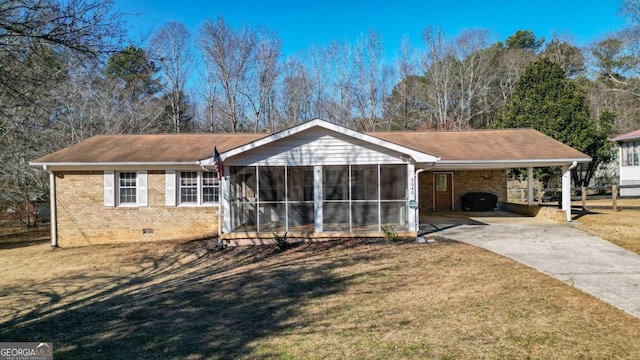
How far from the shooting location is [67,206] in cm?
1293

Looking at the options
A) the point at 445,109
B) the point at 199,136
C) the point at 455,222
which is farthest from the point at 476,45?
the point at 199,136

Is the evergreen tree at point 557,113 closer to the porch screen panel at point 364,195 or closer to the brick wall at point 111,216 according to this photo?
the porch screen panel at point 364,195

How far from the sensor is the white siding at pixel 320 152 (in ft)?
35.4

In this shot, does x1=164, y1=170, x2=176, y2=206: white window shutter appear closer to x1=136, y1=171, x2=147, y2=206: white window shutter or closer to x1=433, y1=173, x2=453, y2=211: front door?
x1=136, y1=171, x2=147, y2=206: white window shutter

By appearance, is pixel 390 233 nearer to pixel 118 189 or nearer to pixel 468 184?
pixel 468 184

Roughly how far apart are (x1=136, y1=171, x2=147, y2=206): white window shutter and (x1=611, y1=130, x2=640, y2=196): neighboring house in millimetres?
28289

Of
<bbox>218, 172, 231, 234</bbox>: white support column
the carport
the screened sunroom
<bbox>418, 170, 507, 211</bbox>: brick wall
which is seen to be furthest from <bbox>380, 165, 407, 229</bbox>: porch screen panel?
<bbox>418, 170, 507, 211</bbox>: brick wall

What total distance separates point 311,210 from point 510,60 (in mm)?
29709

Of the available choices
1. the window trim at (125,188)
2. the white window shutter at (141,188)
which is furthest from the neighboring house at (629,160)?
the window trim at (125,188)

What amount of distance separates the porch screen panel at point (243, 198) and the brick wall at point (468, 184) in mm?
8610

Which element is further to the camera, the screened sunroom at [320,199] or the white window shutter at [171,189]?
the white window shutter at [171,189]

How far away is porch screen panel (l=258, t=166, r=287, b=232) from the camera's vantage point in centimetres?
1281

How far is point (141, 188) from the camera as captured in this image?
510 inches

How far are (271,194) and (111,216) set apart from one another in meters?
5.73
